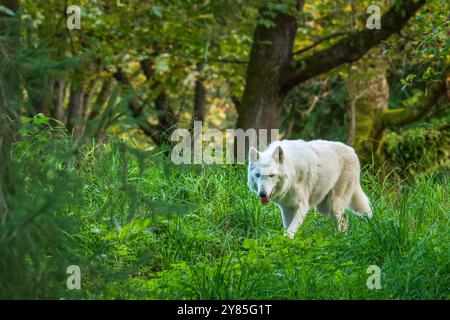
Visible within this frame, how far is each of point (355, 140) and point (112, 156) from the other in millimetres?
9228

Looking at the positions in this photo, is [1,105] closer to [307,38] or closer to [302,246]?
[302,246]

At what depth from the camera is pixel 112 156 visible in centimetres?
899

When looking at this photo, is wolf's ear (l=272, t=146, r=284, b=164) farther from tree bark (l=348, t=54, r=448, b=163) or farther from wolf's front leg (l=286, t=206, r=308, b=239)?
tree bark (l=348, t=54, r=448, b=163)

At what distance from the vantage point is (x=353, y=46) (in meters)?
12.9

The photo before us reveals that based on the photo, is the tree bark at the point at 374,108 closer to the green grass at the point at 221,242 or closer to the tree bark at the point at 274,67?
the tree bark at the point at 274,67

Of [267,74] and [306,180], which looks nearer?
[306,180]

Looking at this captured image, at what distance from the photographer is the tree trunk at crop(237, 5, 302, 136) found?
43.3 feet

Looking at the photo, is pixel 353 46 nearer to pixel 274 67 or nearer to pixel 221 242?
pixel 274 67

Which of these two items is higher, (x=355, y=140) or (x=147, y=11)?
(x=147, y=11)

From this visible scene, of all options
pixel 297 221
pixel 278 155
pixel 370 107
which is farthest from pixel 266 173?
pixel 370 107

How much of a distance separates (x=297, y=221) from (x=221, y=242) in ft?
3.55

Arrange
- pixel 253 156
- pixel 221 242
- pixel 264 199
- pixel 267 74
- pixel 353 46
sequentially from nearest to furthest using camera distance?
pixel 221 242, pixel 264 199, pixel 253 156, pixel 353 46, pixel 267 74

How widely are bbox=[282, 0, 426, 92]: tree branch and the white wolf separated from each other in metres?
3.89

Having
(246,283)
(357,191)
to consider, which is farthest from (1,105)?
(357,191)
